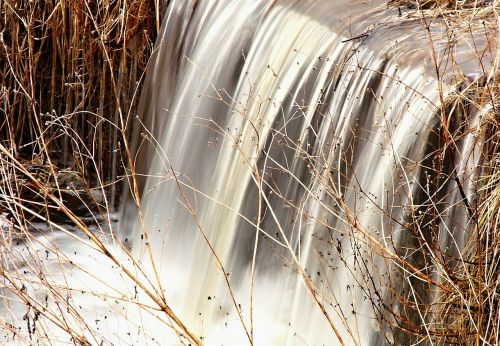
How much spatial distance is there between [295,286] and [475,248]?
1185mm

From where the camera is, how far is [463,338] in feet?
9.68

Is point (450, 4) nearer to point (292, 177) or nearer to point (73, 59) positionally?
point (292, 177)

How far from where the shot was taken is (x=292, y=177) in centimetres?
416

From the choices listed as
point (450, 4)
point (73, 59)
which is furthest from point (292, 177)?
point (73, 59)

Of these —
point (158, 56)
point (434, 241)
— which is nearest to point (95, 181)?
point (158, 56)

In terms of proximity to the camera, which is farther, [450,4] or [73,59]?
[73,59]

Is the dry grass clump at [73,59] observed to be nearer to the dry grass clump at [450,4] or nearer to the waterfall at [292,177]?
the waterfall at [292,177]

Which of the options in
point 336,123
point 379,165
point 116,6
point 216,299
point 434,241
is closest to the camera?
point 434,241

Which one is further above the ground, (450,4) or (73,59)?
(450,4)

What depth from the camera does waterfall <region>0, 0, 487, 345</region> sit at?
326 cm

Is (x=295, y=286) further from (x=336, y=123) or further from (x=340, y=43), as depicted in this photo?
(x=340, y=43)

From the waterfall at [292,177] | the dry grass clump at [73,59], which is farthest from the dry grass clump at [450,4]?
the dry grass clump at [73,59]

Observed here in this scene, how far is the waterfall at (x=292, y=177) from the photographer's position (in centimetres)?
326

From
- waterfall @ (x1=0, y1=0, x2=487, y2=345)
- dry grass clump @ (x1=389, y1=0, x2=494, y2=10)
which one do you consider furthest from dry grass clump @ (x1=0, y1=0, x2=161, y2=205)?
dry grass clump @ (x1=389, y1=0, x2=494, y2=10)
